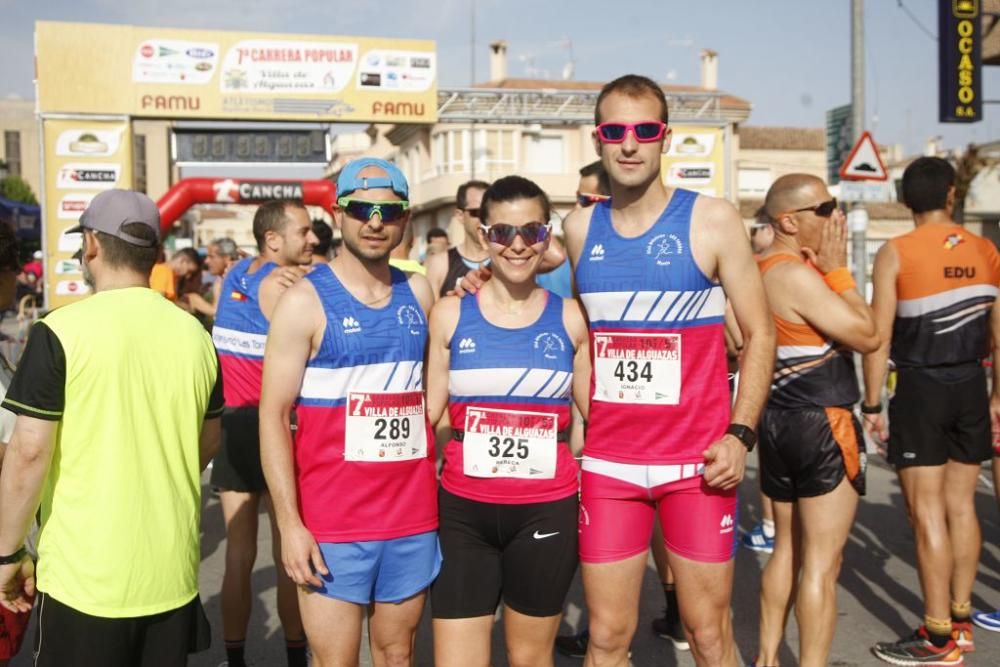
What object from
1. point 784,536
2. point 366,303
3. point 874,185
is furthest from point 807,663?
point 874,185

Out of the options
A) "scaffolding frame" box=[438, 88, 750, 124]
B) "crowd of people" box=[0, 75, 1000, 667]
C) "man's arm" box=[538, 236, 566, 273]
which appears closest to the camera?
"crowd of people" box=[0, 75, 1000, 667]

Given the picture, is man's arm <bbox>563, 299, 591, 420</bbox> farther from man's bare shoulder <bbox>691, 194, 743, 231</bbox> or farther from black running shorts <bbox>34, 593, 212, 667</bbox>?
black running shorts <bbox>34, 593, 212, 667</bbox>

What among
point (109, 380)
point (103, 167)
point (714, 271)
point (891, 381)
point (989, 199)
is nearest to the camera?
point (109, 380)

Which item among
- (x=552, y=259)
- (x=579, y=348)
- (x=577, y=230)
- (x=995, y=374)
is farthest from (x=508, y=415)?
(x=995, y=374)

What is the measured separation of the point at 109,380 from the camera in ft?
8.66

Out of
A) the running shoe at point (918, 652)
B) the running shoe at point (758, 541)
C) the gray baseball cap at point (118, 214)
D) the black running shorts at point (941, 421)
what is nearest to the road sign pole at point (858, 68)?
the running shoe at point (758, 541)

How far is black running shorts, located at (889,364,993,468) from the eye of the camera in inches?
187

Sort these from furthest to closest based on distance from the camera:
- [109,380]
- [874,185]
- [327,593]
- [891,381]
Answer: [874,185] → [891,381] → [327,593] → [109,380]

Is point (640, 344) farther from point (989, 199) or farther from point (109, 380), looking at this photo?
point (989, 199)

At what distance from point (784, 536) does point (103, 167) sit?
53.9ft

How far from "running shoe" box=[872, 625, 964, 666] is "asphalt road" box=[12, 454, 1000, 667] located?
0.30 feet

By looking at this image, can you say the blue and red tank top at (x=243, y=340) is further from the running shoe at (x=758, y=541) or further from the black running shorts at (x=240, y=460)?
the running shoe at (x=758, y=541)

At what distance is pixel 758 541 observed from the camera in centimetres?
654

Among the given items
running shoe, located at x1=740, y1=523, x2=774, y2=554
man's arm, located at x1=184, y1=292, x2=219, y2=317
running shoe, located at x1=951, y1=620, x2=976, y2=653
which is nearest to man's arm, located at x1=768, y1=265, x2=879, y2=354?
running shoe, located at x1=951, y1=620, x2=976, y2=653
